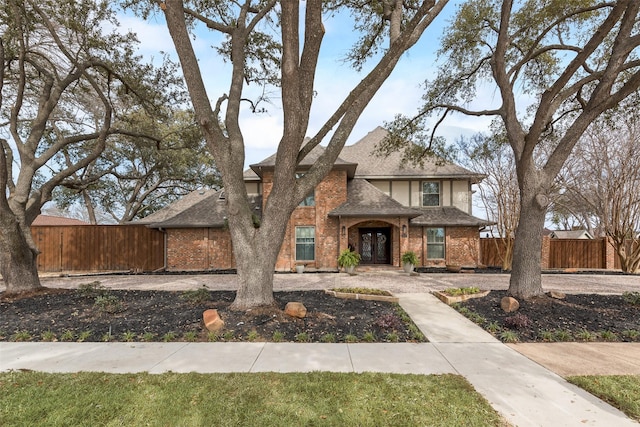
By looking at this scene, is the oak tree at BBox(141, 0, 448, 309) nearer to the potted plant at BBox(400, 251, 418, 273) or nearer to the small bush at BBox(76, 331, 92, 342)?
the small bush at BBox(76, 331, 92, 342)

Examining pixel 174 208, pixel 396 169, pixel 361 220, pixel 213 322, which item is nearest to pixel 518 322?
pixel 213 322

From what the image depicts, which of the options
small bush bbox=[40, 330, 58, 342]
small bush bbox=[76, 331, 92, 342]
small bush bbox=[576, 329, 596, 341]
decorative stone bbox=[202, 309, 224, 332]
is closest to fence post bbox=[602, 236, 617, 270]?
small bush bbox=[576, 329, 596, 341]

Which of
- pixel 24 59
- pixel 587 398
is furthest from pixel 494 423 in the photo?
pixel 24 59

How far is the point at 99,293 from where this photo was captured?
7.80m

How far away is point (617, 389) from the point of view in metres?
3.46

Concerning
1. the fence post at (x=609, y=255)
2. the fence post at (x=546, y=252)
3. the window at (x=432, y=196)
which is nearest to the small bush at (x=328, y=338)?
the window at (x=432, y=196)

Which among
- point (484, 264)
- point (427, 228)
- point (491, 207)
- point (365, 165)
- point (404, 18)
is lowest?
point (484, 264)

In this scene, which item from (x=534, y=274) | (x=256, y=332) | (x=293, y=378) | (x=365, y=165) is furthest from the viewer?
(x=365, y=165)

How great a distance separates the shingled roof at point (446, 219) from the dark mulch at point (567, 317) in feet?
25.2

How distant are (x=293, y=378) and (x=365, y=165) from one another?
48.4 feet

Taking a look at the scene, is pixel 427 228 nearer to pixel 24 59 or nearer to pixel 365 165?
pixel 365 165

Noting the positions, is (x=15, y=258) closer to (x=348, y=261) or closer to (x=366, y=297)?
(x=366, y=297)

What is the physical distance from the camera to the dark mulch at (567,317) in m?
5.40

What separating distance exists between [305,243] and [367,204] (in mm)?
3566
